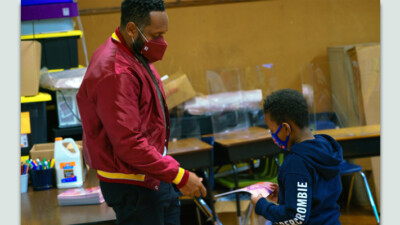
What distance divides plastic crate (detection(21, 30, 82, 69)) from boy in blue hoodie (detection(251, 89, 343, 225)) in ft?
8.37

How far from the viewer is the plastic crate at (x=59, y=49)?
4141 millimetres

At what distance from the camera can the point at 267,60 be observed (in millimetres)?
5637

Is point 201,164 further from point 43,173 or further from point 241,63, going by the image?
point 241,63

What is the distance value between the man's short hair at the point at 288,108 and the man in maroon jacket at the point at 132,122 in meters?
0.41

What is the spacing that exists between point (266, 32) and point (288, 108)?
3722mm

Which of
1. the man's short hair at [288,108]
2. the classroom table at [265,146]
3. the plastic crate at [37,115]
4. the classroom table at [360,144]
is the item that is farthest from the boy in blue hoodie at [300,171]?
the plastic crate at [37,115]

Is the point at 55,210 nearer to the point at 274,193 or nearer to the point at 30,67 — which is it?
the point at 274,193

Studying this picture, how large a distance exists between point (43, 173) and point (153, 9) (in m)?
1.62

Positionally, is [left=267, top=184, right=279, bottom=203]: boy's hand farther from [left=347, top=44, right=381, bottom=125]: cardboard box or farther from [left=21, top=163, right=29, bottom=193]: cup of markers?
[left=347, top=44, right=381, bottom=125]: cardboard box

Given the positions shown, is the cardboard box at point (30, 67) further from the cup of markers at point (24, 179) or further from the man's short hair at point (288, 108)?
the man's short hair at point (288, 108)

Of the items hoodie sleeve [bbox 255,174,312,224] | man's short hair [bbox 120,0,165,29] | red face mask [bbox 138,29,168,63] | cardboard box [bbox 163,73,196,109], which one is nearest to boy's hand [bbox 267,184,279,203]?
hoodie sleeve [bbox 255,174,312,224]

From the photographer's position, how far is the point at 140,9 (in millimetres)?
1979

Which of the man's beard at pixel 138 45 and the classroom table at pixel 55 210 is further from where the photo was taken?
the classroom table at pixel 55 210

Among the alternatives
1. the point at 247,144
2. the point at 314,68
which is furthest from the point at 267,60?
the point at 247,144
